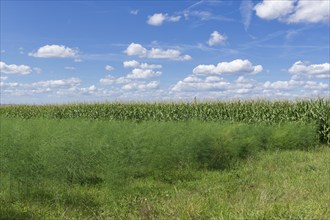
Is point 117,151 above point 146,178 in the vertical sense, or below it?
above

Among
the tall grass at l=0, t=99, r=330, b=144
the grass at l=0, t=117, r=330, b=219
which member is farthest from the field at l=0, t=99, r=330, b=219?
the tall grass at l=0, t=99, r=330, b=144

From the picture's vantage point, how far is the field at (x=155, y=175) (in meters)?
8.56

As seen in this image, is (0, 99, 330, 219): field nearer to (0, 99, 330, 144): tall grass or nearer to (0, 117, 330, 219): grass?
(0, 117, 330, 219): grass

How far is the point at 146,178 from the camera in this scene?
12.9 m

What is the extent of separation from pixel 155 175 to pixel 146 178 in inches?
28.0

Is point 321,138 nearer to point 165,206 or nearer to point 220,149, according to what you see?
point 220,149

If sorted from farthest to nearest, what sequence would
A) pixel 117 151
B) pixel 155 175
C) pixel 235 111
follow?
1. pixel 235 111
2. pixel 155 175
3. pixel 117 151

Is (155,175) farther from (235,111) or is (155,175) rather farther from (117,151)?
(235,111)

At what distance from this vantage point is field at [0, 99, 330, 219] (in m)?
8.56

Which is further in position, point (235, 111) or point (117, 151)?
point (235, 111)

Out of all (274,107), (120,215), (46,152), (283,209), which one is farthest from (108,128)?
(274,107)

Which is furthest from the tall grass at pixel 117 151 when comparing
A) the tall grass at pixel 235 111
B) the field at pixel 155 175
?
the tall grass at pixel 235 111

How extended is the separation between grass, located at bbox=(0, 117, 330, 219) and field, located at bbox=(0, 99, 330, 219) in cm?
3

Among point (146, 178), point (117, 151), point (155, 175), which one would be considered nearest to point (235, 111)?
point (155, 175)
